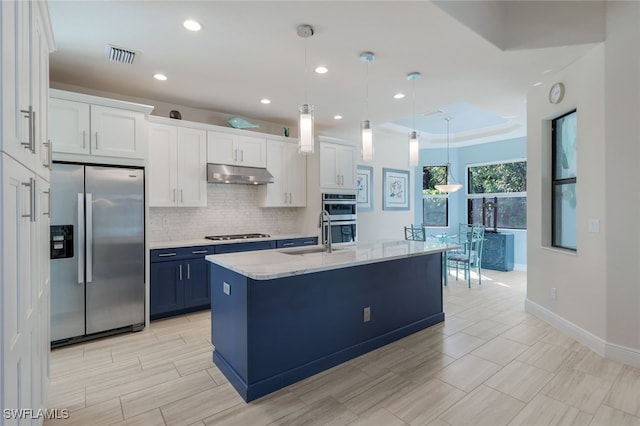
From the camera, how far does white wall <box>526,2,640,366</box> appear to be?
271 centimetres

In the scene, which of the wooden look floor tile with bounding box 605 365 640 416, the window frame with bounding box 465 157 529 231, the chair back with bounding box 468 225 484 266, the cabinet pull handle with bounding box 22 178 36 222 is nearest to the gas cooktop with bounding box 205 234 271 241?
the cabinet pull handle with bounding box 22 178 36 222

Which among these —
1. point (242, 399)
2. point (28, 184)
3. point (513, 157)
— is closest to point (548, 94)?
point (513, 157)

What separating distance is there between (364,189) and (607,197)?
374 centimetres

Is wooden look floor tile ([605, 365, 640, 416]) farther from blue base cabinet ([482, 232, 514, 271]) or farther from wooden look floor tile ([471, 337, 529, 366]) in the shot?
blue base cabinet ([482, 232, 514, 271])

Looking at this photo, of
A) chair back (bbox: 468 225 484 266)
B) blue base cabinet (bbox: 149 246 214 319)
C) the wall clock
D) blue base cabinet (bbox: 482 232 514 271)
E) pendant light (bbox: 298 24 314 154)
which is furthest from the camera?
blue base cabinet (bbox: 482 232 514 271)

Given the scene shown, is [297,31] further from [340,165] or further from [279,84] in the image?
[340,165]

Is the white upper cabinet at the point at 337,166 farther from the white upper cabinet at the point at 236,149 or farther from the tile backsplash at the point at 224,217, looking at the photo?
the white upper cabinet at the point at 236,149

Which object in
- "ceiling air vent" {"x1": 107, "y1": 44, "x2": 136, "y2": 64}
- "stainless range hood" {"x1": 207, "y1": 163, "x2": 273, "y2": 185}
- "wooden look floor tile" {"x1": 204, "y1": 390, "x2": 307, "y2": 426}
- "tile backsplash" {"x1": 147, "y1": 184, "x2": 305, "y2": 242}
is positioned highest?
"ceiling air vent" {"x1": 107, "y1": 44, "x2": 136, "y2": 64}

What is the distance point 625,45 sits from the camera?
272 centimetres

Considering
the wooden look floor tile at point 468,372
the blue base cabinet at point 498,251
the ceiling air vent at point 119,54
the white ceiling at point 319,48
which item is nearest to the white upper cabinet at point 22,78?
the white ceiling at point 319,48

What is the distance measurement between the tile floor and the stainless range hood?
1.93m

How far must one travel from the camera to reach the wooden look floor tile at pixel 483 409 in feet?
6.59

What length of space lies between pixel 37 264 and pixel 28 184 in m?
0.55

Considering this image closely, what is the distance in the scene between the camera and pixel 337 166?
5219 mm
